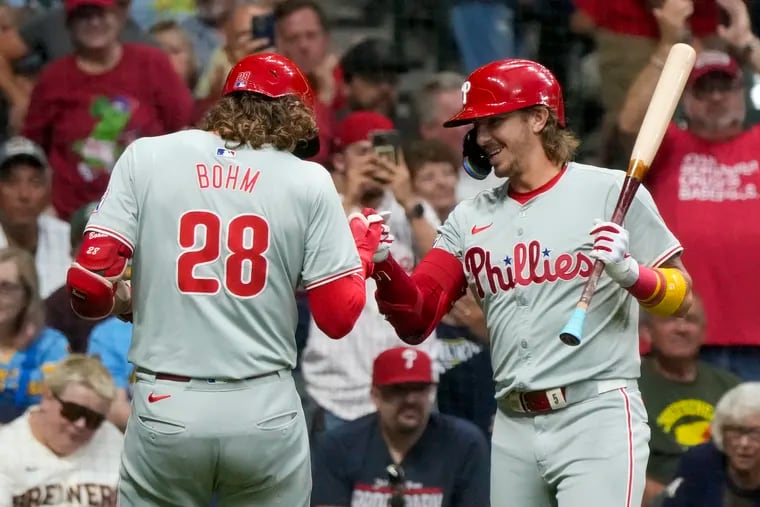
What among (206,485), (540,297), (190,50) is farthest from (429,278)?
(190,50)

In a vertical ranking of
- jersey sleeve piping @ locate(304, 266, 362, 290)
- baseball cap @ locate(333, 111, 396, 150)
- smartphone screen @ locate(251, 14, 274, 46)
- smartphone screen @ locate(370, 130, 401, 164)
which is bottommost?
jersey sleeve piping @ locate(304, 266, 362, 290)

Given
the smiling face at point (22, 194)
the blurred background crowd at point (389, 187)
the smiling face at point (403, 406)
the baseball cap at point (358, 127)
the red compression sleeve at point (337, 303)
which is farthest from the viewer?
the smiling face at point (22, 194)

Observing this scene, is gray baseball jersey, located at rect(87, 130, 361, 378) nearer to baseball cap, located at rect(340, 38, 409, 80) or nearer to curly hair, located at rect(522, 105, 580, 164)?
curly hair, located at rect(522, 105, 580, 164)

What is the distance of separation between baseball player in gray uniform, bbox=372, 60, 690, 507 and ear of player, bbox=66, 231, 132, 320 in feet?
2.26

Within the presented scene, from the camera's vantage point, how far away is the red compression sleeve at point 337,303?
10.7ft

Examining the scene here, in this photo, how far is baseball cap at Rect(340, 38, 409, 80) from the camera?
6.49 meters

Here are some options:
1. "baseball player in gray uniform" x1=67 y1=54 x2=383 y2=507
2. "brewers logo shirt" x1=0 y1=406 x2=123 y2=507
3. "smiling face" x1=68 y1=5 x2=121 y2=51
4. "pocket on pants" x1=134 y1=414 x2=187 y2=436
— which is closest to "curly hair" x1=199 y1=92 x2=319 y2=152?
"baseball player in gray uniform" x1=67 y1=54 x2=383 y2=507

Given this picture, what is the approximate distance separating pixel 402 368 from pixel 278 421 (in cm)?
206

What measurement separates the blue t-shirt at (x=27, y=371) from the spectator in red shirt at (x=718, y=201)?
2560 millimetres

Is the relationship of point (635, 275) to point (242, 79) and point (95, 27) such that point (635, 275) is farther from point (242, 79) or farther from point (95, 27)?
point (95, 27)

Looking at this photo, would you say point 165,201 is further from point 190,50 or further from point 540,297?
point 190,50

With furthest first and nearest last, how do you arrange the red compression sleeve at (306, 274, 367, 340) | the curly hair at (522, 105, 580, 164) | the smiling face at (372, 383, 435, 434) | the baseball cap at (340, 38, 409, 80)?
the baseball cap at (340, 38, 409, 80)
the smiling face at (372, 383, 435, 434)
the curly hair at (522, 105, 580, 164)
the red compression sleeve at (306, 274, 367, 340)

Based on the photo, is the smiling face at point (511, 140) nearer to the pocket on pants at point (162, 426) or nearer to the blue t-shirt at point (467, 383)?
the pocket on pants at point (162, 426)

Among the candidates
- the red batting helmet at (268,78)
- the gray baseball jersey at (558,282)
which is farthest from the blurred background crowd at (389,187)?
the red batting helmet at (268,78)
